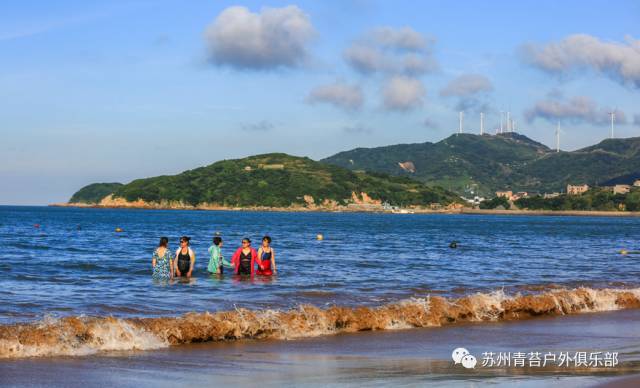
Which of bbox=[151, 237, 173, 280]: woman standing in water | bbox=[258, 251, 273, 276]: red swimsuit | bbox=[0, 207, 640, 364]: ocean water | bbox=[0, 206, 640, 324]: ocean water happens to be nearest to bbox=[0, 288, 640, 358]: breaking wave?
bbox=[0, 207, 640, 364]: ocean water

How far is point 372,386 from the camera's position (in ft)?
32.5

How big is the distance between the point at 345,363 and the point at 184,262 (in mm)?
12896

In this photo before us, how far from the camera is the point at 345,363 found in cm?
1177

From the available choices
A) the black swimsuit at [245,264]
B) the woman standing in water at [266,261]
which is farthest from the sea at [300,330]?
the woman standing in water at [266,261]

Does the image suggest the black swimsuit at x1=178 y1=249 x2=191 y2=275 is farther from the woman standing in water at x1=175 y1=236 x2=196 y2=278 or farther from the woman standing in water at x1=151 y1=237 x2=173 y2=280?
the woman standing in water at x1=151 y1=237 x2=173 y2=280

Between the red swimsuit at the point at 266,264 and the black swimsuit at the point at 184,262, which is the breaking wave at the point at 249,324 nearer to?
the black swimsuit at the point at 184,262

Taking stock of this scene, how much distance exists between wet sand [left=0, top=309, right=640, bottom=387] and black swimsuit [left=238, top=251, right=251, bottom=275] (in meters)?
10.1

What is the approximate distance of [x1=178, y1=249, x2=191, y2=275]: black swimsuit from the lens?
2386 cm

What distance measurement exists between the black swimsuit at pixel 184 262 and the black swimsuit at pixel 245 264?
1.90 meters

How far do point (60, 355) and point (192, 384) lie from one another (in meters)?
3.23

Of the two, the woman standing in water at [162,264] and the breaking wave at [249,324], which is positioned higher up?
the woman standing in water at [162,264]

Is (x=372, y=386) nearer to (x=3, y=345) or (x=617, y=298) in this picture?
(x=3, y=345)

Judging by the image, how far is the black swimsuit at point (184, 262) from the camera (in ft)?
78.3

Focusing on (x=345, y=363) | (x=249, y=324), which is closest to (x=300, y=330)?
(x=249, y=324)
